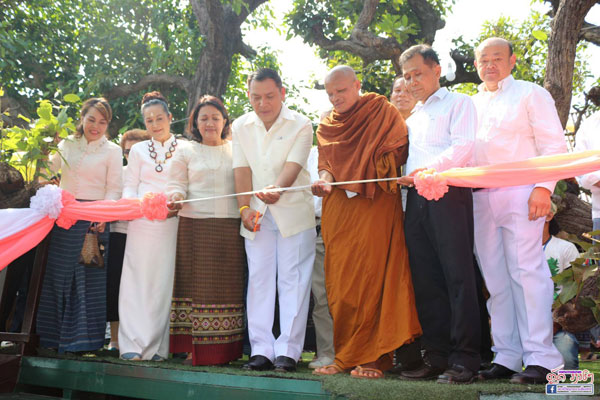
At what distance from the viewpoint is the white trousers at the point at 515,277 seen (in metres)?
3.12

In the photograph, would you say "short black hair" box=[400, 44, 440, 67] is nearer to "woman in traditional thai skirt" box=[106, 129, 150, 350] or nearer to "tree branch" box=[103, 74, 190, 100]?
"woman in traditional thai skirt" box=[106, 129, 150, 350]

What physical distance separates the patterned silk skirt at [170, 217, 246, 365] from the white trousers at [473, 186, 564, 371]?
5.10ft

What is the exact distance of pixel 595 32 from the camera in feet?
23.1

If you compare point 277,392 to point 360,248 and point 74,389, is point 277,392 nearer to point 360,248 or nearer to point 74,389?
point 360,248

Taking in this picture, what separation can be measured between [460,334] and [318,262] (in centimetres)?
139

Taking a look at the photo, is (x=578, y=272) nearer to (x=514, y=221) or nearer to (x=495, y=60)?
(x=514, y=221)

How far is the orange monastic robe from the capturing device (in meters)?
3.32

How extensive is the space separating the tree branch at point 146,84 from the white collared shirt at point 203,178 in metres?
7.36

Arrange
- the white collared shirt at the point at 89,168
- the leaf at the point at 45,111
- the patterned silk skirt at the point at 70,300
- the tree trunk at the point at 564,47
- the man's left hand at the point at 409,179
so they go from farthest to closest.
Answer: the tree trunk at the point at 564,47 → the white collared shirt at the point at 89,168 → the leaf at the point at 45,111 → the patterned silk skirt at the point at 70,300 → the man's left hand at the point at 409,179

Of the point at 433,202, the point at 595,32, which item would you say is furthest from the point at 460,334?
the point at 595,32

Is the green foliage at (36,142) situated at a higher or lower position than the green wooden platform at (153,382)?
higher

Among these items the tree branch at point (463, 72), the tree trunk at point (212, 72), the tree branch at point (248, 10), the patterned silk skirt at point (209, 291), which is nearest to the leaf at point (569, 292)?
the patterned silk skirt at point (209, 291)

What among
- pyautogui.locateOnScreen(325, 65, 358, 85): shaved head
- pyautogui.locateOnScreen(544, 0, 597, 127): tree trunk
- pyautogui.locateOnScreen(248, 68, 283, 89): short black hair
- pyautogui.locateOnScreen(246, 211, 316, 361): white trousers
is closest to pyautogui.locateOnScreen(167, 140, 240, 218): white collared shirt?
pyautogui.locateOnScreen(246, 211, 316, 361): white trousers

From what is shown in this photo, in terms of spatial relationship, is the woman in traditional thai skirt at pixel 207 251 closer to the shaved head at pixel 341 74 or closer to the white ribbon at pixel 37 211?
the white ribbon at pixel 37 211
